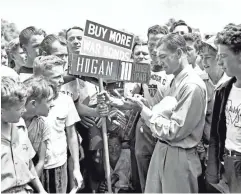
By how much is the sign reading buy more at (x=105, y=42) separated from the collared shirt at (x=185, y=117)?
0.89m

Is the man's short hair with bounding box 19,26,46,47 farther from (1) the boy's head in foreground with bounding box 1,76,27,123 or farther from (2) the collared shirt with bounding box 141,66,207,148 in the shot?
(1) the boy's head in foreground with bounding box 1,76,27,123

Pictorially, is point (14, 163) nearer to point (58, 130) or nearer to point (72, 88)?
point (58, 130)

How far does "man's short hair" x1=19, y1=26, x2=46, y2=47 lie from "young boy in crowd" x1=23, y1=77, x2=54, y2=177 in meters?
1.31

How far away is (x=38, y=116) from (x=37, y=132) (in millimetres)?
146

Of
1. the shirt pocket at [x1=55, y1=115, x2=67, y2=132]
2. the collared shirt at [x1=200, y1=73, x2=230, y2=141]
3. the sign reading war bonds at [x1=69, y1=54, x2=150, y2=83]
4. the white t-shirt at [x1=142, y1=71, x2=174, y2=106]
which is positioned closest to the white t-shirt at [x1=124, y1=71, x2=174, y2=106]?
the white t-shirt at [x1=142, y1=71, x2=174, y2=106]

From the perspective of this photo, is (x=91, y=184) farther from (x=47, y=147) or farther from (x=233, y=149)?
(x=233, y=149)

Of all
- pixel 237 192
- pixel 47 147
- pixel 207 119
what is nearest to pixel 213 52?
pixel 207 119

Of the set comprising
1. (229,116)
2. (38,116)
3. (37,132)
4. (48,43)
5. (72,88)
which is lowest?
(37,132)

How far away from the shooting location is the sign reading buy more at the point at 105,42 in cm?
416

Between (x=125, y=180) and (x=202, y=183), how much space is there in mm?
1002

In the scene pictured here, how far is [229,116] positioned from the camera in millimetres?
3336

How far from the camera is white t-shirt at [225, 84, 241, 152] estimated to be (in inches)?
128

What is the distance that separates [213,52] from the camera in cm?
449

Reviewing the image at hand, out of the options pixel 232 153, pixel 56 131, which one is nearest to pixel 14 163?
pixel 56 131
